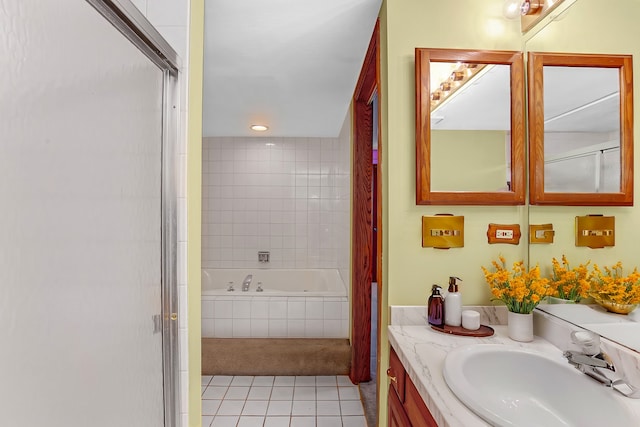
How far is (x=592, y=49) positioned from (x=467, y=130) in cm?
46

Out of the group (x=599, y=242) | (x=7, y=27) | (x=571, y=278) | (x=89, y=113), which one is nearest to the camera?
(x=7, y=27)

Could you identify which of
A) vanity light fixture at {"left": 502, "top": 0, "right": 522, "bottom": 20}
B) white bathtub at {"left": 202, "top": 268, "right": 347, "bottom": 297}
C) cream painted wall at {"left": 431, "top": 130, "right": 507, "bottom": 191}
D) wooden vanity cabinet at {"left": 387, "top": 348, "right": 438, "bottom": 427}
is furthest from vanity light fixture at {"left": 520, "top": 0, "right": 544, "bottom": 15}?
white bathtub at {"left": 202, "top": 268, "right": 347, "bottom": 297}

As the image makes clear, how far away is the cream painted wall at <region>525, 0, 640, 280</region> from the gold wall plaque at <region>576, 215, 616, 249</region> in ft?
0.05

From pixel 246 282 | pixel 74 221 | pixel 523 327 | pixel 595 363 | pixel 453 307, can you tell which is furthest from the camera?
pixel 246 282

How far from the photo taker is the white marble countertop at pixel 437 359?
2.66 ft

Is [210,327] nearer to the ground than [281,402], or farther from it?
farther from it

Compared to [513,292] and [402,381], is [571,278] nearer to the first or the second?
[513,292]

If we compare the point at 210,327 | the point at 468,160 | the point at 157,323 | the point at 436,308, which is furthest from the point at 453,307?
the point at 210,327

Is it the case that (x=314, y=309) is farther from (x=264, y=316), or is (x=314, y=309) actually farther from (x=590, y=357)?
(x=590, y=357)

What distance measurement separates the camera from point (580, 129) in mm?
1206

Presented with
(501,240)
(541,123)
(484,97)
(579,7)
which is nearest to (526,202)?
(501,240)

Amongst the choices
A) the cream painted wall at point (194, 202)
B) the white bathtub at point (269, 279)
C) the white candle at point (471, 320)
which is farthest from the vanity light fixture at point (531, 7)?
the white bathtub at point (269, 279)

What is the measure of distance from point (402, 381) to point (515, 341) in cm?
44

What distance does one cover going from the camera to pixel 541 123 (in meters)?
1.39
